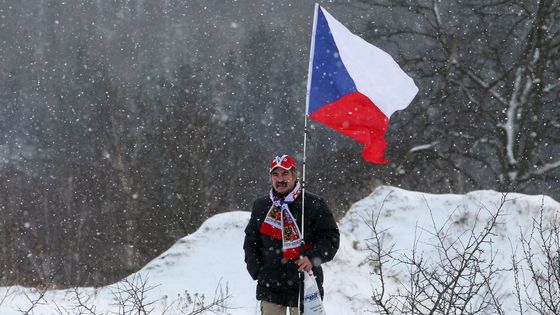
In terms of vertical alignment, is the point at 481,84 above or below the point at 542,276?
above

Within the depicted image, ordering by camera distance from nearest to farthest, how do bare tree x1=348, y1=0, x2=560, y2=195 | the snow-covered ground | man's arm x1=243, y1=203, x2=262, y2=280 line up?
man's arm x1=243, y1=203, x2=262, y2=280 < the snow-covered ground < bare tree x1=348, y1=0, x2=560, y2=195

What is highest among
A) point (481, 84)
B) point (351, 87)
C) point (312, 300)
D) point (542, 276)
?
point (481, 84)

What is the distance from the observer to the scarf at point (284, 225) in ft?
17.0

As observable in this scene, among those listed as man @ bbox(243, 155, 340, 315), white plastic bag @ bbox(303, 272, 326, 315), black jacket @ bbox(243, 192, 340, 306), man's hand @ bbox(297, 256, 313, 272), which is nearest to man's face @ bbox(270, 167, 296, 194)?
→ man @ bbox(243, 155, 340, 315)

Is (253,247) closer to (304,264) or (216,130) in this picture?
A: (304,264)

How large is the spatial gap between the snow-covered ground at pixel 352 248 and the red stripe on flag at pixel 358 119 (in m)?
4.34

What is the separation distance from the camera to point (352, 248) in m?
11.9

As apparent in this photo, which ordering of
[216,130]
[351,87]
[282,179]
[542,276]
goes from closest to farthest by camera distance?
[282,179], [351,87], [542,276], [216,130]

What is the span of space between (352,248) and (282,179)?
6.88 m

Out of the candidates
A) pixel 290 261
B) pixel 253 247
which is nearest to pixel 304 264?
pixel 290 261

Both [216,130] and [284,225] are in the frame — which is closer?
[284,225]

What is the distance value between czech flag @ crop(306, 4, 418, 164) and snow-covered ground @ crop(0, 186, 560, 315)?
437 centimetres

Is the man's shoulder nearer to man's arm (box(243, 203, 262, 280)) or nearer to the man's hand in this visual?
man's arm (box(243, 203, 262, 280))

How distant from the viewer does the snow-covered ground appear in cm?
1061
